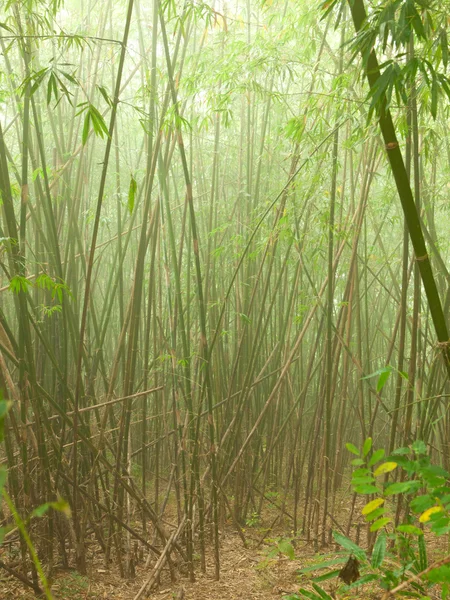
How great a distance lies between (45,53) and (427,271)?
169 inches

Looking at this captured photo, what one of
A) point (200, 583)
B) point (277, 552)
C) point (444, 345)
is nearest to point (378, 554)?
point (444, 345)

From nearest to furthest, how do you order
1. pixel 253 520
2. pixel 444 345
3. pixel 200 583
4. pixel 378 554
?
pixel 378 554 → pixel 444 345 → pixel 200 583 → pixel 253 520

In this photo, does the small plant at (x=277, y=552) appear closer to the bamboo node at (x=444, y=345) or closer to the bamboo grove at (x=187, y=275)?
the bamboo grove at (x=187, y=275)

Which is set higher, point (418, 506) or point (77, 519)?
point (418, 506)

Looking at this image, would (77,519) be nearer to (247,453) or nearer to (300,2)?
(247,453)

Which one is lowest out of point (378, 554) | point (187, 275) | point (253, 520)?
point (253, 520)

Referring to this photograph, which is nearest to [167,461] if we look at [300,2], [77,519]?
[77,519]

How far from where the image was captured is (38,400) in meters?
2.16

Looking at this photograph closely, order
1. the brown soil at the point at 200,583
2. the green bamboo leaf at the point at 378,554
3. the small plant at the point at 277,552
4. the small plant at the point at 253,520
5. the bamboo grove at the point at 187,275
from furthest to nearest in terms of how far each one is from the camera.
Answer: the small plant at the point at 253,520 → the small plant at the point at 277,552 → the brown soil at the point at 200,583 → the bamboo grove at the point at 187,275 → the green bamboo leaf at the point at 378,554

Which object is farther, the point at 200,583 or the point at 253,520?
the point at 253,520

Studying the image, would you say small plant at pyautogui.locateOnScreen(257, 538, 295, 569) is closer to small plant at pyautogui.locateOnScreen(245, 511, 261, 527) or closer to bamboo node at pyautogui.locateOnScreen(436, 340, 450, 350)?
small plant at pyautogui.locateOnScreen(245, 511, 261, 527)

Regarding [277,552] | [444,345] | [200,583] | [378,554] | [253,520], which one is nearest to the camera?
[378,554]

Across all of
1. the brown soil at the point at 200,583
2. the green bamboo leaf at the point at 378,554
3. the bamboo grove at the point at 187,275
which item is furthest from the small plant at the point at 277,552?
the green bamboo leaf at the point at 378,554

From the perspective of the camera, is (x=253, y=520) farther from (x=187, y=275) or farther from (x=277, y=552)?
(x=187, y=275)
